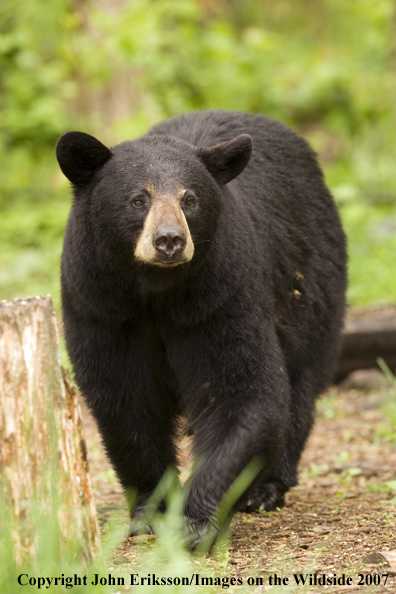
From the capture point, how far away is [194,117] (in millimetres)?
4336

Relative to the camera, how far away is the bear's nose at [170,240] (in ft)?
9.53

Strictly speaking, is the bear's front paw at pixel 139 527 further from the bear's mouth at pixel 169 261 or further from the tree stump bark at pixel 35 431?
the bear's mouth at pixel 169 261

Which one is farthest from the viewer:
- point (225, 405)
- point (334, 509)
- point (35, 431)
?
point (334, 509)

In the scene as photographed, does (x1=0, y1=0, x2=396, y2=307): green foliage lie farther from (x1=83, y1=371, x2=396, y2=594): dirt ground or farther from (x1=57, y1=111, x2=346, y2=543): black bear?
(x1=57, y1=111, x2=346, y2=543): black bear

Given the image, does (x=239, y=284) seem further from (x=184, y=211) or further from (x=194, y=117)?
(x=194, y=117)

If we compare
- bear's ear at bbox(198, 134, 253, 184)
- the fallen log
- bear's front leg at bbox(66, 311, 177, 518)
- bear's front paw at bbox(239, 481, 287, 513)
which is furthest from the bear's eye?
the fallen log

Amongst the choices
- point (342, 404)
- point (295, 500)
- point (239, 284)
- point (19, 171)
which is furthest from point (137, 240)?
point (19, 171)

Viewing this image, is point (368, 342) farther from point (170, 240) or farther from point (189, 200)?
point (170, 240)

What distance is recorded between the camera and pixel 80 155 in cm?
325

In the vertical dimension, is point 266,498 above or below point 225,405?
below

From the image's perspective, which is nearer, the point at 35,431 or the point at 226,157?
the point at 35,431

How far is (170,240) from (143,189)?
350mm

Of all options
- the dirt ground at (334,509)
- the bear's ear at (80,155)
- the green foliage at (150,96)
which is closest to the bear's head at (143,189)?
the bear's ear at (80,155)

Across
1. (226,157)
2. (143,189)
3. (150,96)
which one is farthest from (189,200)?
(150,96)
